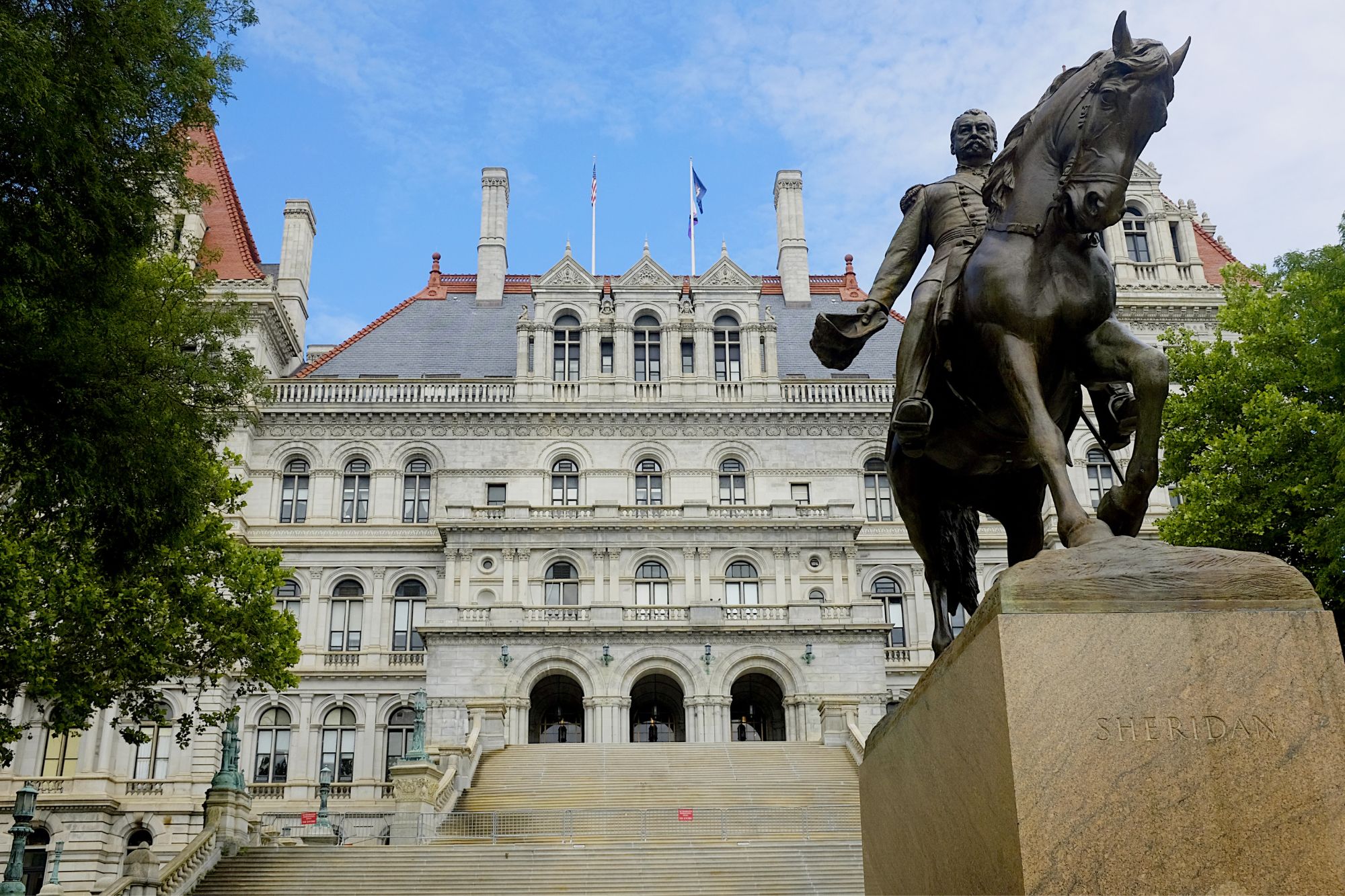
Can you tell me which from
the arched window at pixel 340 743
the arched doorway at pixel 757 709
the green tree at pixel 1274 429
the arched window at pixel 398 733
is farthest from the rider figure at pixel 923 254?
the arched window at pixel 340 743

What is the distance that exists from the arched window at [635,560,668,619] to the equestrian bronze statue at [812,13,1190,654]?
31746mm

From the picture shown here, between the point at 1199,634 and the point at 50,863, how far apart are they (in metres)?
35.4

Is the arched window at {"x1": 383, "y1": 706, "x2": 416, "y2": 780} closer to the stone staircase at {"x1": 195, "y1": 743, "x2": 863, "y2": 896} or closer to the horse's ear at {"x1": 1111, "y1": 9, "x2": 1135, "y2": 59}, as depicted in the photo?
the stone staircase at {"x1": 195, "y1": 743, "x2": 863, "y2": 896}

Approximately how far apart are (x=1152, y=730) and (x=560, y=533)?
113 ft

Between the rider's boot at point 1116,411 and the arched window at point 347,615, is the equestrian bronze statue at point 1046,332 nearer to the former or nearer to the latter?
the rider's boot at point 1116,411

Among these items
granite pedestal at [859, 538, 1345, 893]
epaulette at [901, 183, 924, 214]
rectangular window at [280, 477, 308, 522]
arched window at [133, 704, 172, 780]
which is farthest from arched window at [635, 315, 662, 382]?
granite pedestal at [859, 538, 1345, 893]

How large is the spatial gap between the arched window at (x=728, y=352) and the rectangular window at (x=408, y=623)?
44.5ft

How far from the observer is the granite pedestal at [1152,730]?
389 cm

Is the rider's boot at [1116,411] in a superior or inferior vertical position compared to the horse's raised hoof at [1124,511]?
superior

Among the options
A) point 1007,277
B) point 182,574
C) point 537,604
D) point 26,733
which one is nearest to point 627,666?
point 537,604

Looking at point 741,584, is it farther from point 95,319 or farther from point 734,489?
point 95,319

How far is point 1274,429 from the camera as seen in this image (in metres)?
20.6

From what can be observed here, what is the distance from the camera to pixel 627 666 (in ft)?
114

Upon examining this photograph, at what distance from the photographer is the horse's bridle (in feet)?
16.6
